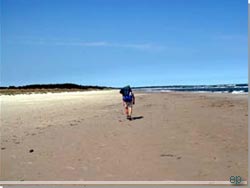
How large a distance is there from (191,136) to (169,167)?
3.21 metres

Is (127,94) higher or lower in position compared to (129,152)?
higher

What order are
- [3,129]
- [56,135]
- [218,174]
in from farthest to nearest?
[3,129] → [56,135] → [218,174]

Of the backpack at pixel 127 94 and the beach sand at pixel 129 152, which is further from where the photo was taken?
the backpack at pixel 127 94

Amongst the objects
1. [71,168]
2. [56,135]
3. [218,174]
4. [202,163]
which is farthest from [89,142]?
[218,174]

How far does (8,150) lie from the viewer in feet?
29.4

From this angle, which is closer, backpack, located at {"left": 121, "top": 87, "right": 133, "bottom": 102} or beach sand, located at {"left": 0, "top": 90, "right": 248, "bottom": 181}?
beach sand, located at {"left": 0, "top": 90, "right": 248, "bottom": 181}

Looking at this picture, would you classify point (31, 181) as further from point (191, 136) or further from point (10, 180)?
point (191, 136)

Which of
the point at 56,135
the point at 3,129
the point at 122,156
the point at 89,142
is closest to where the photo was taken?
the point at 122,156

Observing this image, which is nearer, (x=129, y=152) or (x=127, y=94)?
(x=129, y=152)

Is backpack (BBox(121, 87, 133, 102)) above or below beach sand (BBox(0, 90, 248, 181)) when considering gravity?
above

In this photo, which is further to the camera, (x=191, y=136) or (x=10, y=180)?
(x=191, y=136)

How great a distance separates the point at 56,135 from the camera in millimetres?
11094

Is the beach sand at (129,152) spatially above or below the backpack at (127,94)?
below

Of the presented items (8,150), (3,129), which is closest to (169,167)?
(8,150)
